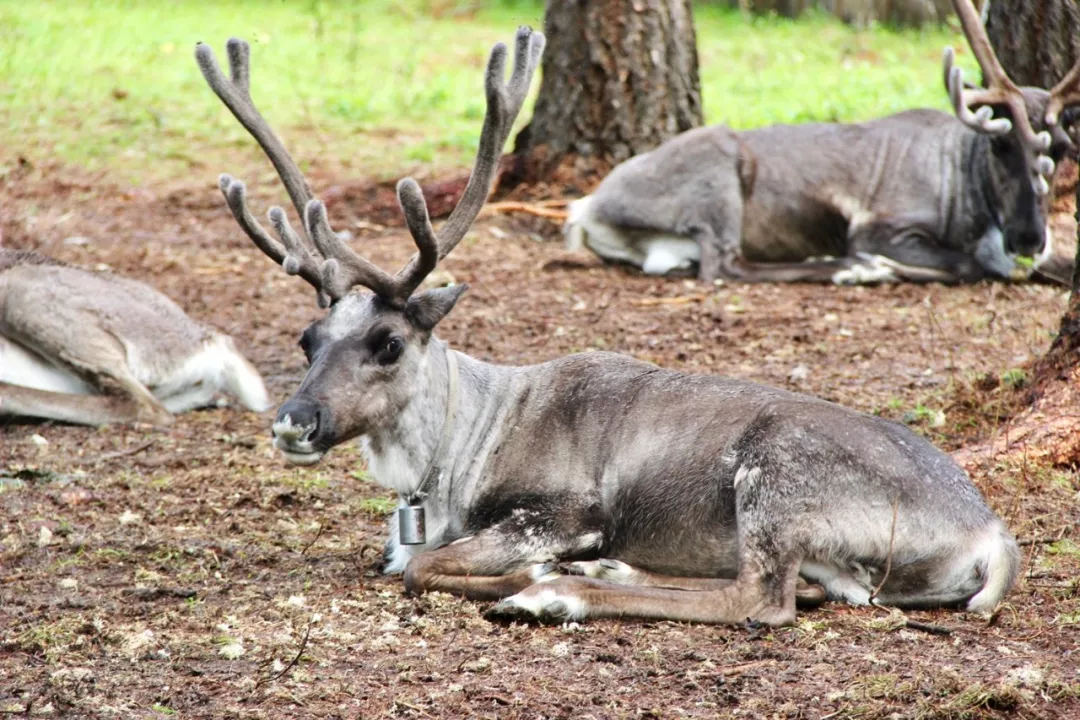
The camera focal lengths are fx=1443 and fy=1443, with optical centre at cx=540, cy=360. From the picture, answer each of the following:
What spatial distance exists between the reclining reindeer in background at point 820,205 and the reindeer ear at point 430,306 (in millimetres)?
4638

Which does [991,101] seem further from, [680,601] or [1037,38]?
[680,601]

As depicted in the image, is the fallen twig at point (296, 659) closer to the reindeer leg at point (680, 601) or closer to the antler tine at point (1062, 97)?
the reindeer leg at point (680, 601)

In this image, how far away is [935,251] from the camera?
9.20m

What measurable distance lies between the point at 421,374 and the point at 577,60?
588cm

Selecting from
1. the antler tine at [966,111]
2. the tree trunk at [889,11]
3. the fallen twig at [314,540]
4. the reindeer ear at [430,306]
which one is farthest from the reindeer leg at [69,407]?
the tree trunk at [889,11]

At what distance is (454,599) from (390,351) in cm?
85

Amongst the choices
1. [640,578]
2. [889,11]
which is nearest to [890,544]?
[640,578]

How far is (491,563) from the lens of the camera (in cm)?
471

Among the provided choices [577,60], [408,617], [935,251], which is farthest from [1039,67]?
[408,617]

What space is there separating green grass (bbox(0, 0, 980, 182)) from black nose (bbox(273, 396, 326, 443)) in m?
7.32

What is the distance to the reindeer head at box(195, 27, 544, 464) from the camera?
461 centimetres

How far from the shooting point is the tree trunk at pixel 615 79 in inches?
406

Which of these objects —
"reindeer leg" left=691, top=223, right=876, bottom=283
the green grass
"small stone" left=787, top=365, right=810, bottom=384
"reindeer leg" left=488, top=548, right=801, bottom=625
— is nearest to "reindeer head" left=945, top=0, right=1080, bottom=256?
"reindeer leg" left=691, top=223, right=876, bottom=283

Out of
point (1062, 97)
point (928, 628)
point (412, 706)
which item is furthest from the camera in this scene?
point (1062, 97)
